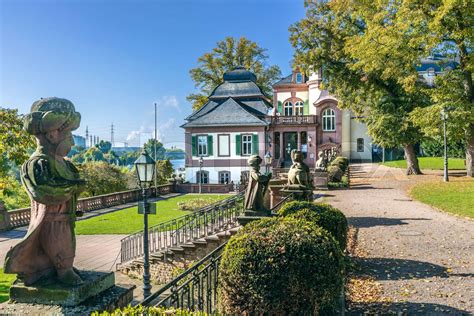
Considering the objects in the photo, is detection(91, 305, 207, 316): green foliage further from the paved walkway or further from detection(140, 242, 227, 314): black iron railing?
the paved walkway

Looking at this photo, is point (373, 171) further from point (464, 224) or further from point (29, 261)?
point (29, 261)

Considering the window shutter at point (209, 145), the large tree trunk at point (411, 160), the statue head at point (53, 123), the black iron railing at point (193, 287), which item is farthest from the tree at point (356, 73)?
the statue head at point (53, 123)

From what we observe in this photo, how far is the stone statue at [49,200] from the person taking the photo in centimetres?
361

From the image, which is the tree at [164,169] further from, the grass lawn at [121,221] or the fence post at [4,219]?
the fence post at [4,219]

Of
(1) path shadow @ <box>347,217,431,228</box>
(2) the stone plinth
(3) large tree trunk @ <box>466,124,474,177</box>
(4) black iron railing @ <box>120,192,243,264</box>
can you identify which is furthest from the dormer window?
(2) the stone plinth

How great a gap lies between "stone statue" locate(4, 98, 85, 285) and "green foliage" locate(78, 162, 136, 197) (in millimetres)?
29492

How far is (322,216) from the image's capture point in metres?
8.13

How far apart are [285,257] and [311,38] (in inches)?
1046

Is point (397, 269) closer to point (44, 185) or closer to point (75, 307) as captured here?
point (75, 307)

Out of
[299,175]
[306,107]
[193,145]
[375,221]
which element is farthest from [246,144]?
[299,175]

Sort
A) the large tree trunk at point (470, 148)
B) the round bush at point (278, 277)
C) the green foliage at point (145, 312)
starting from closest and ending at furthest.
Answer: the green foliage at point (145, 312)
the round bush at point (278, 277)
the large tree trunk at point (470, 148)

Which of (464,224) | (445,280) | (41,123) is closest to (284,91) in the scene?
(464,224)

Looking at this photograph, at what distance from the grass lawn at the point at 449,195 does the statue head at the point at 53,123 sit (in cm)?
1422

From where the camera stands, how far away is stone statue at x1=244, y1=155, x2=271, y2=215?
27.8 feet
